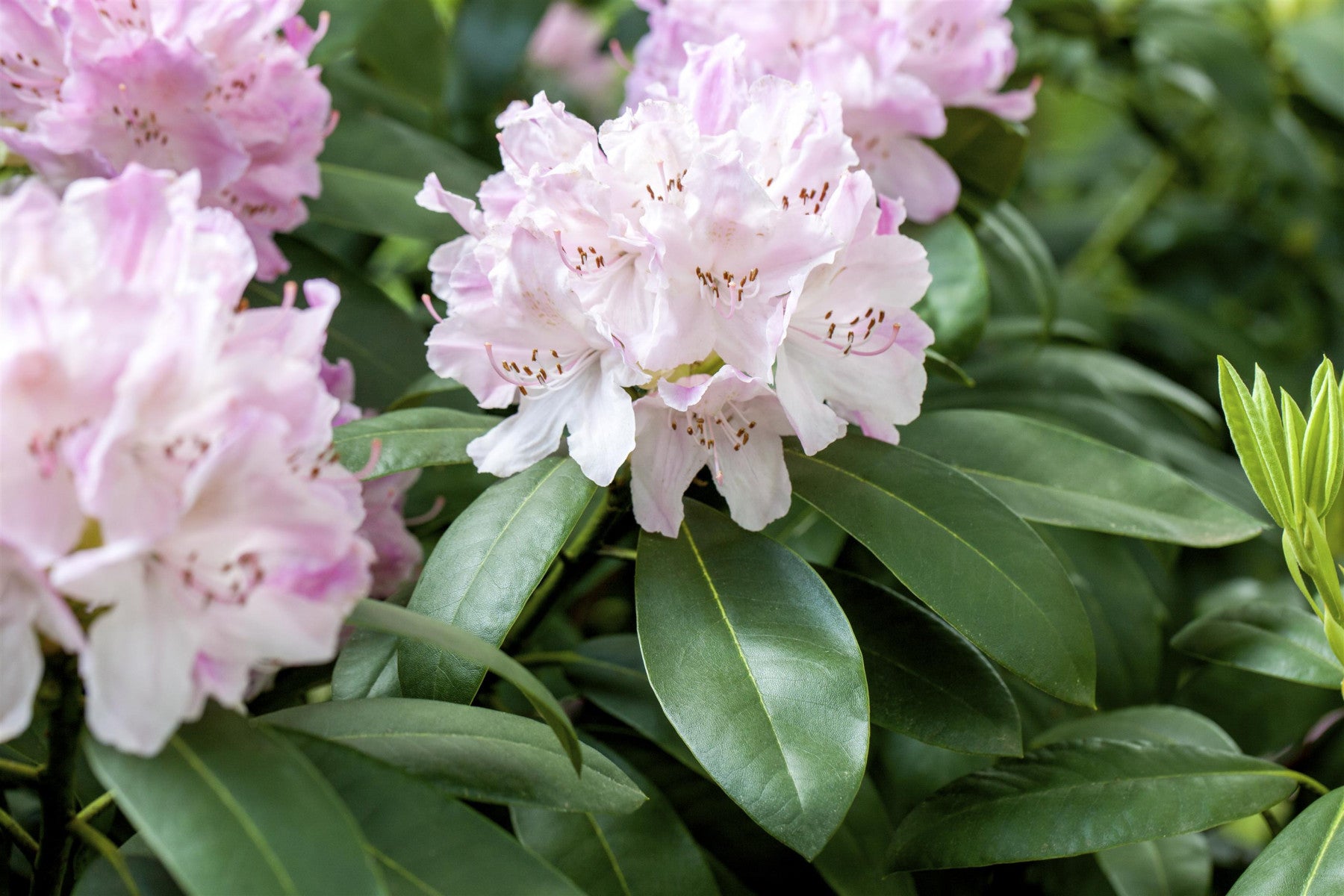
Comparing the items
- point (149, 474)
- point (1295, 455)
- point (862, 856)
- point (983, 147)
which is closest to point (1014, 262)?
point (983, 147)

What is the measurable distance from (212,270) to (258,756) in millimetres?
A: 235

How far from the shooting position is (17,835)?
0.66 metres

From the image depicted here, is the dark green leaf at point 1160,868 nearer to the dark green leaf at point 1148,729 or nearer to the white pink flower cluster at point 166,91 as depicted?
the dark green leaf at point 1148,729

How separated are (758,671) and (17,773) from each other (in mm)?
416

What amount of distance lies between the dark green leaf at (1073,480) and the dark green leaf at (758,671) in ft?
0.67

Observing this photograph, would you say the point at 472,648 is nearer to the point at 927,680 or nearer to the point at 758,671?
the point at 758,671

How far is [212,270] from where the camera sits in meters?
0.56

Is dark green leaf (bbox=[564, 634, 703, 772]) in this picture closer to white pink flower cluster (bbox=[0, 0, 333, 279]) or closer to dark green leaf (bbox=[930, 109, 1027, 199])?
white pink flower cluster (bbox=[0, 0, 333, 279])

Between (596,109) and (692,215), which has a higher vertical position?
(692,215)

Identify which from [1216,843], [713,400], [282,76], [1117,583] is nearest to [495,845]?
[713,400]

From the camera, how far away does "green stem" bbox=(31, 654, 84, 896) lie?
0.56 meters

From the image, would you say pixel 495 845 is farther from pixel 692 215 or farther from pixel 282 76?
pixel 282 76

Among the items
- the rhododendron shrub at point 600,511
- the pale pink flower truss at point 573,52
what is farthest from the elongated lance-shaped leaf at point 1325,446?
the pale pink flower truss at point 573,52

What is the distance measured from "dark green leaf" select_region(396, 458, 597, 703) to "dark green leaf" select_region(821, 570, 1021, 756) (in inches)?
9.4
